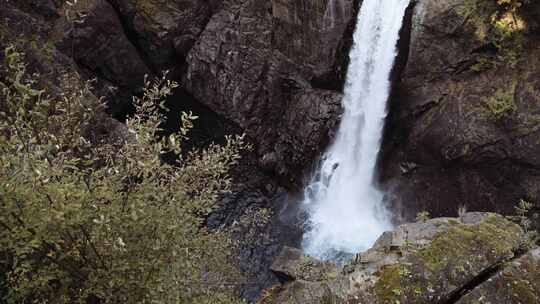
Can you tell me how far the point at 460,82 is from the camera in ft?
48.4

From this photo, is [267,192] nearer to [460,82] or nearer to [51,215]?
[460,82]

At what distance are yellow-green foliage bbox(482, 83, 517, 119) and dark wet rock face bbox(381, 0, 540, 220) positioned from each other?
32 mm

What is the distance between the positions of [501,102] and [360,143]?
5.55 m

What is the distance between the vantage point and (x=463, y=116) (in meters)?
14.3

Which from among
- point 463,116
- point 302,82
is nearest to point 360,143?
point 302,82

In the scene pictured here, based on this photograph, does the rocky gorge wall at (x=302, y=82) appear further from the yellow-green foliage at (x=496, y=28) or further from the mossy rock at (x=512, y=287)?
the mossy rock at (x=512, y=287)

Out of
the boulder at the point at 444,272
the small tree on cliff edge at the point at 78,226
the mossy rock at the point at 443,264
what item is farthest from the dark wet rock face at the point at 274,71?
the small tree on cliff edge at the point at 78,226

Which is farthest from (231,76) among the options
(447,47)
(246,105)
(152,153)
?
(152,153)

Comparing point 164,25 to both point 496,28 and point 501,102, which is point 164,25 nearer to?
point 496,28

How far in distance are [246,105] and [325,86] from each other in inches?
147

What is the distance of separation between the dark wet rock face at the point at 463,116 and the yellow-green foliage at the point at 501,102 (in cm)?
3

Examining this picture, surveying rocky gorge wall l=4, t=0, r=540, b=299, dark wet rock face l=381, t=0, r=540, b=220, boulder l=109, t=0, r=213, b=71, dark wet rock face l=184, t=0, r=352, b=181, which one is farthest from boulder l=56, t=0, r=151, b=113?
dark wet rock face l=381, t=0, r=540, b=220

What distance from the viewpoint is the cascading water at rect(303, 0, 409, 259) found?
15617 mm

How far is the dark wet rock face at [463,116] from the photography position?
13.5 metres
